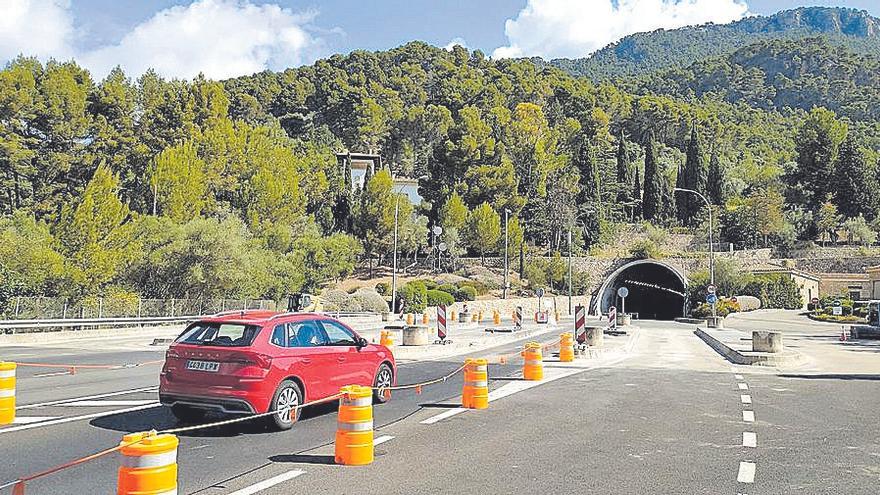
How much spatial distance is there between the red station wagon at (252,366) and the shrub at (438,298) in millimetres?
51431

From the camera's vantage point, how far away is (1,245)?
1347 inches

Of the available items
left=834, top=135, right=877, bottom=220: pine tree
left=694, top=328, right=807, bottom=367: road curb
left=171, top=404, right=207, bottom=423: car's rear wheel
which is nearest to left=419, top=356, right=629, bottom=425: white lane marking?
left=171, top=404, right=207, bottom=423: car's rear wheel

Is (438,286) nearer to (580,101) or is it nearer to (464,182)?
(464,182)

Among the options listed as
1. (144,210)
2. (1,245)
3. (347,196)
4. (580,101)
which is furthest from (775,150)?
(1,245)

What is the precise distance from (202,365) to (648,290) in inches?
3223

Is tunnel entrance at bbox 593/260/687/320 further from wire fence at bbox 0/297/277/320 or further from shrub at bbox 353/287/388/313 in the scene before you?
wire fence at bbox 0/297/277/320

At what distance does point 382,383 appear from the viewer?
1267 cm

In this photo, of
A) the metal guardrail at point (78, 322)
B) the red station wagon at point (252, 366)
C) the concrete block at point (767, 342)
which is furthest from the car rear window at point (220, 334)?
the metal guardrail at point (78, 322)

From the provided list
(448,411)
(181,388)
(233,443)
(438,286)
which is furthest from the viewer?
(438,286)

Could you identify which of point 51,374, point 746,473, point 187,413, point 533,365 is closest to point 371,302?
point 51,374

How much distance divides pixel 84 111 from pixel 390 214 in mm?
31038

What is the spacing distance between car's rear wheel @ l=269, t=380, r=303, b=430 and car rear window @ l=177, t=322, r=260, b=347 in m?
0.77

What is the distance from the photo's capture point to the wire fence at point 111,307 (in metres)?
32.2

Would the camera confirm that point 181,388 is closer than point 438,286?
Yes
